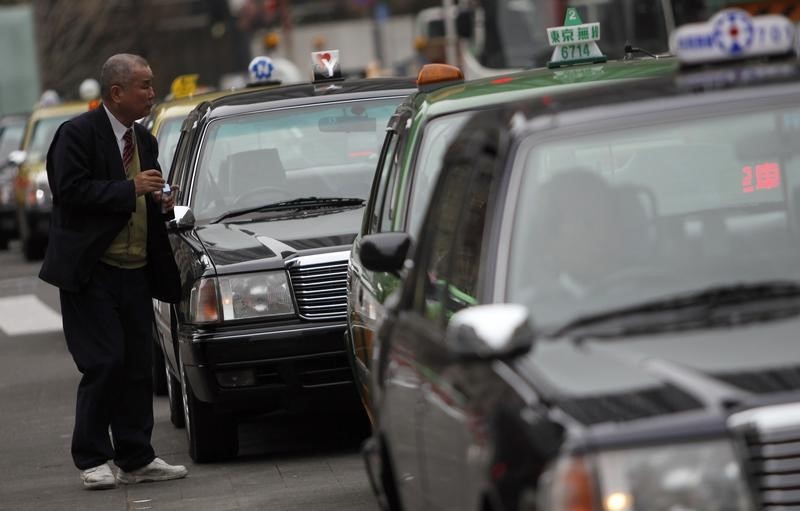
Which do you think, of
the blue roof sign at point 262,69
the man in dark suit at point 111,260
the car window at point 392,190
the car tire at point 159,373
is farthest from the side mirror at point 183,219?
the blue roof sign at point 262,69

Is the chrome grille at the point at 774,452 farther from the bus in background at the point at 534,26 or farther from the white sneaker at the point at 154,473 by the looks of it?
the bus in background at the point at 534,26

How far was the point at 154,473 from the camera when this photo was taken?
28.7 feet

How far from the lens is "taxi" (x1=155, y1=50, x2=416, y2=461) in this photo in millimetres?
8734

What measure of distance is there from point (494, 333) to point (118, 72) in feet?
15.2

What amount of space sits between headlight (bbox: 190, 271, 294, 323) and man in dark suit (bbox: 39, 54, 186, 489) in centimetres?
20

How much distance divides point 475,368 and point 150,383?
14.8 feet

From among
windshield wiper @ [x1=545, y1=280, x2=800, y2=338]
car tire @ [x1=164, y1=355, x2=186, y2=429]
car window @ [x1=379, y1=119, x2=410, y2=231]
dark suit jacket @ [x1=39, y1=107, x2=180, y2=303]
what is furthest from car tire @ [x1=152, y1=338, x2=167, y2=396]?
windshield wiper @ [x1=545, y1=280, x2=800, y2=338]

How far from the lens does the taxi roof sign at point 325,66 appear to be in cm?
1122

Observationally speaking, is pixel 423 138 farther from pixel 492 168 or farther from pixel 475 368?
pixel 475 368

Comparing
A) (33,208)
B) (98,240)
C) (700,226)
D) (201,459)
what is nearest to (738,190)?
(700,226)

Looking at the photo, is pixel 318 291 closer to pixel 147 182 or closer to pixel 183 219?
pixel 183 219

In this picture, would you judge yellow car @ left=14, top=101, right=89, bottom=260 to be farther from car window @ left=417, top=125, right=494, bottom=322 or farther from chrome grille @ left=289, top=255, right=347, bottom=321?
car window @ left=417, top=125, right=494, bottom=322

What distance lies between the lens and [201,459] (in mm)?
9180

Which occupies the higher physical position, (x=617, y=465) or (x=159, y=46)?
(x=617, y=465)
